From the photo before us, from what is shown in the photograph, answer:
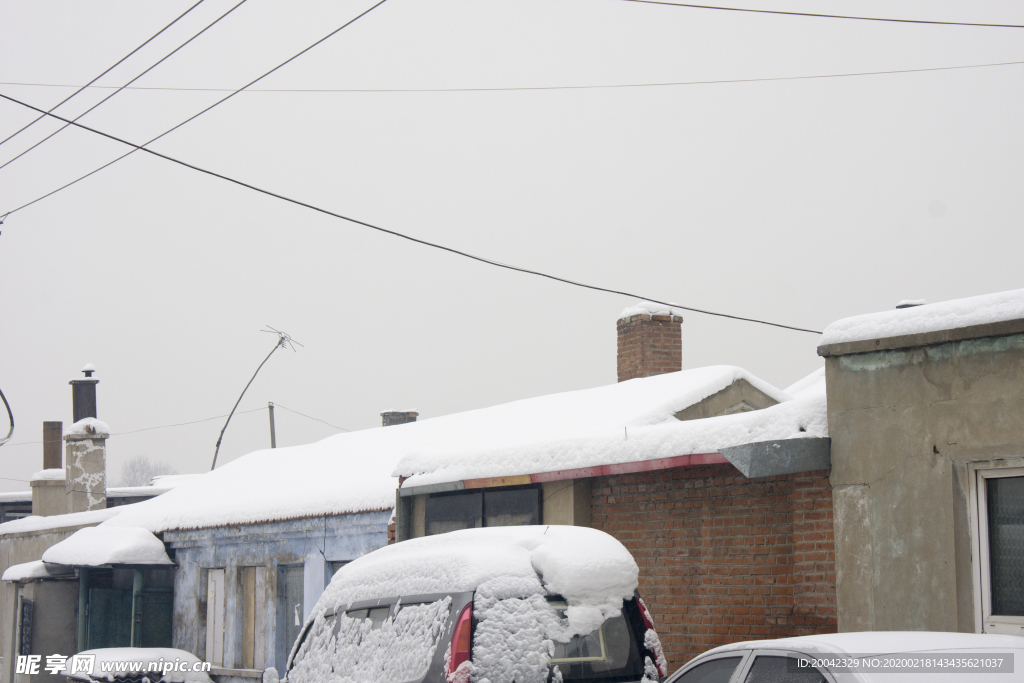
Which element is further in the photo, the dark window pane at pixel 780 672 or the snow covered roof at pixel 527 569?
the snow covered roof at pixel 527 569

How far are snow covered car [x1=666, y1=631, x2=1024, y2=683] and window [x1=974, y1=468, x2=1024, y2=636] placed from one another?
2937mm

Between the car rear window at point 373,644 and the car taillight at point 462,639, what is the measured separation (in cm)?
14

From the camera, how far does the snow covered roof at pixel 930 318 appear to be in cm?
716

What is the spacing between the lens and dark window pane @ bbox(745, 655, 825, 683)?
4.37 m

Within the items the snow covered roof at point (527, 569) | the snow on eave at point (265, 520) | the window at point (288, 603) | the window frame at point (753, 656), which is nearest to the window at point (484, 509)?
the snow on eave at point (265, 520)

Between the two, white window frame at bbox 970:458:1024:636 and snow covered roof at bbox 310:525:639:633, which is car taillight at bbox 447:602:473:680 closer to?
snow covered roof at bbox 310:525:639:633

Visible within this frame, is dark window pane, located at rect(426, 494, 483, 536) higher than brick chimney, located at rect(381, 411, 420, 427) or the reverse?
the reverse

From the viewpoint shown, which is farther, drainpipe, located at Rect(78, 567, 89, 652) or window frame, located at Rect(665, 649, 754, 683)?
drainpipe, located at Rect(78, 567, 89, 652)

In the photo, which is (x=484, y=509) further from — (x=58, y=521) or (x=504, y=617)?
(x=58, y=521)

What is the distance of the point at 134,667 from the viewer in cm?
1620

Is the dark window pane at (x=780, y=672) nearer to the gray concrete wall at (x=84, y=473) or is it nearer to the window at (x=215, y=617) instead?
the window at (x=215, y=617)

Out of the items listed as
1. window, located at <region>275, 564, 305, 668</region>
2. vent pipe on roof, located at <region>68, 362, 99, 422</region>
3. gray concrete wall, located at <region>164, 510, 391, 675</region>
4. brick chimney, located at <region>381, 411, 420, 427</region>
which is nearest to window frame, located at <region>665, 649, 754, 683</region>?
gray concrete wall, located at <region>164, 510, 391, 675</region>

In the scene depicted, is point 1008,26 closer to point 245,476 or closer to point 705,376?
point 705,376
